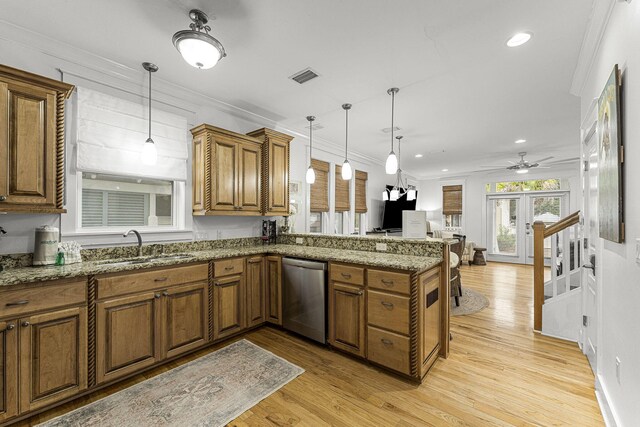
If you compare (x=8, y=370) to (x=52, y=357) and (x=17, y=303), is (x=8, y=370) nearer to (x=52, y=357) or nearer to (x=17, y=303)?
(x=52, y=357)

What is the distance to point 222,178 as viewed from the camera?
10.7 ft

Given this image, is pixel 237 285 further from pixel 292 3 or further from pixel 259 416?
pixel 292 3

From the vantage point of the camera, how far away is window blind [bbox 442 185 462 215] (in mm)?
8867

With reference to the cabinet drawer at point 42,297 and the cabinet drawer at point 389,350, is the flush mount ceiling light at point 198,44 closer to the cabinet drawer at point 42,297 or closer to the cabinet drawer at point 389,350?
the cabinet drawer at point 42,297

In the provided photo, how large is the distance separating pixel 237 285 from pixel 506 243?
26.8ft

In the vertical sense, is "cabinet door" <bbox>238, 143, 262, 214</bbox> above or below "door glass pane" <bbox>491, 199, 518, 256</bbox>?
above

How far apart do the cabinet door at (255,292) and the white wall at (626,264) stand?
292 cm

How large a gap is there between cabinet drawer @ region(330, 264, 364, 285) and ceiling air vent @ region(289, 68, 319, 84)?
6.35 ft

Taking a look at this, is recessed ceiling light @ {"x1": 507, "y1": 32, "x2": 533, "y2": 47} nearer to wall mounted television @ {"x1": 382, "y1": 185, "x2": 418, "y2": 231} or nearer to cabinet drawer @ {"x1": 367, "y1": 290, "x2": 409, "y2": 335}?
cabinet drawer @ {"x1": 367, "y1": 290, "x2": 409, "y2": 335}

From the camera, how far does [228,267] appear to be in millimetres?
2947

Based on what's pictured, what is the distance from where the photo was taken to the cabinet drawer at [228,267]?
9.39 feet

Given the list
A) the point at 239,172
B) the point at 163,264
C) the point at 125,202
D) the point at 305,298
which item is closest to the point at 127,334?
the point at 163,264

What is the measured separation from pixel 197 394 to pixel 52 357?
1005 millimetres

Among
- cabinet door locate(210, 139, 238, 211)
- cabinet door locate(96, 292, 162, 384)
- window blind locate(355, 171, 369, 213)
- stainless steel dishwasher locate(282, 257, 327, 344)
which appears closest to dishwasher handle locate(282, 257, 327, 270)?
stainless steel dishwasher locate(282, 257, 327, 344)
